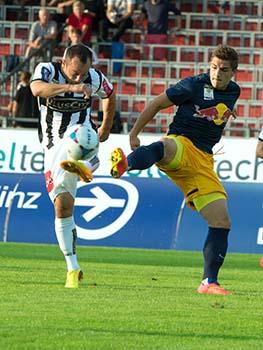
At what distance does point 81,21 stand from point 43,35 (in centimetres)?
81

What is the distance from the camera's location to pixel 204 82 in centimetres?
1120

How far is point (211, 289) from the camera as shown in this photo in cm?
1090

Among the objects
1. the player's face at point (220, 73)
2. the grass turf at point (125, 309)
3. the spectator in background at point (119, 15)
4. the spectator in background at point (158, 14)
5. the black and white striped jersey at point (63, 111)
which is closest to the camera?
the grass turf at point (125, 309)

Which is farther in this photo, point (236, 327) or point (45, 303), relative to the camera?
point (45, 303)

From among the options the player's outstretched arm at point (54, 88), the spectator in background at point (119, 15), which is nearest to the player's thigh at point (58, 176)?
the player's outstretched arm at point (54, 88)

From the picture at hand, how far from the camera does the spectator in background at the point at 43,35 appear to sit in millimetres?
25266

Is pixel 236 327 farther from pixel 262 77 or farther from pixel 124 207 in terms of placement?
pixel 262 77

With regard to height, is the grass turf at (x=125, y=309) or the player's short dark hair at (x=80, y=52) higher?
the player's short dark hair at (x=80, y=52)

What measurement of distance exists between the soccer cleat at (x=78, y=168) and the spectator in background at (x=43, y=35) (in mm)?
14561

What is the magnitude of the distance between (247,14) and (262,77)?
272 cm

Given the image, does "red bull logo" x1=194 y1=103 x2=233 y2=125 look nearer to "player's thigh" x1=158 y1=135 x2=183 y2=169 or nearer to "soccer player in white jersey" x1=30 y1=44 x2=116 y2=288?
"player's thigh" x1=158 y1=135 x2=183 y2=169

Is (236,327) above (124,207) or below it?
above

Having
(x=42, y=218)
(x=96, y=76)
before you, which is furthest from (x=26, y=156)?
(x=96, y=76)

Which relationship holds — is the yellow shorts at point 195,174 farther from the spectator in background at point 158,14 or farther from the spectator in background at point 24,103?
the spectator in background at point 158,14
